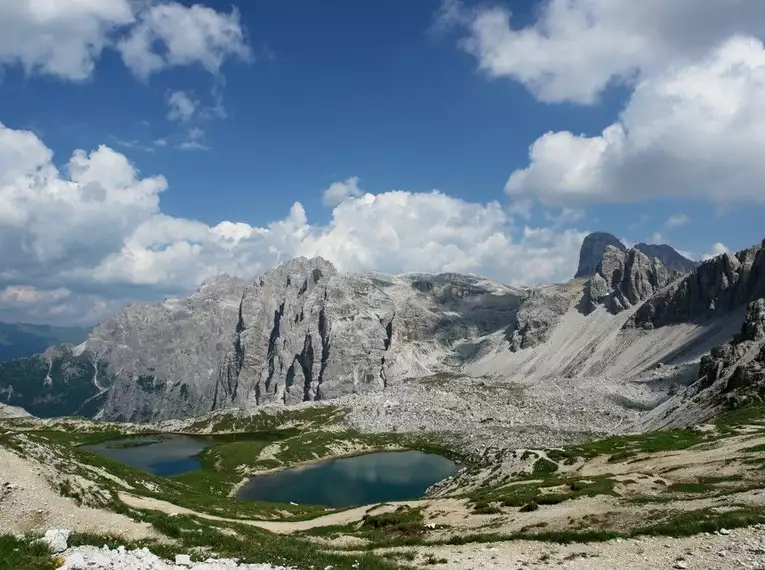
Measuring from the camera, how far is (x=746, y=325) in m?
168

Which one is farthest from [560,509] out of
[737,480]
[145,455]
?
[145,455]

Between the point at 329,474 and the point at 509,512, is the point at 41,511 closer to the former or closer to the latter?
the point at 509,512

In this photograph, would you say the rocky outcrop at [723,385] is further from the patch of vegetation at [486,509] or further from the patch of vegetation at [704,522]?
the patch of vegetation at [704,522]

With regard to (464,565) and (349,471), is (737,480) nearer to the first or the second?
(464,565)

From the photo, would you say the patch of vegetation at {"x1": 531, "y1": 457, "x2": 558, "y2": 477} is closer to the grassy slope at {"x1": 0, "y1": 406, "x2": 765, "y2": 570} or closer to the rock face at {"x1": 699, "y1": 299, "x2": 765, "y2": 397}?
the grassy slope at {"x1": 0, "y1": 406, "x2": 765, "y2": 570}

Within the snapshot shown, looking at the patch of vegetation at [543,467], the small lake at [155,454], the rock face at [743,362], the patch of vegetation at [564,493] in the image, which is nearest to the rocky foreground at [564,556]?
the patch of vegetation at [564,493]

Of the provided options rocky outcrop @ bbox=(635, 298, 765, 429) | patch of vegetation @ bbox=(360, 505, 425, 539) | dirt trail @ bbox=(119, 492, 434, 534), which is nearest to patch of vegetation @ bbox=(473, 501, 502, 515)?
patch of vegetation @ bbox=(360, 505, 425, 539)

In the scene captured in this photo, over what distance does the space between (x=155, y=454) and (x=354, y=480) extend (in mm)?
77702

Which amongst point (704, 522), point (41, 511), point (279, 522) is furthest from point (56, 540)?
point (279, 522)

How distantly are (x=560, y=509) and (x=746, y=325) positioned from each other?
164 metres

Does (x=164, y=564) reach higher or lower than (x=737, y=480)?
higher

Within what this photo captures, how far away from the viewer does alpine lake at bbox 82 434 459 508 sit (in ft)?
379

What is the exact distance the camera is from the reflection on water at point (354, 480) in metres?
115

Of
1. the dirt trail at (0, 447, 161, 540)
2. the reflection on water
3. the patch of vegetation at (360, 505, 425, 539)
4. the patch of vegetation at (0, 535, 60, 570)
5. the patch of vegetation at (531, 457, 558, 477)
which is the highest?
the patch of vegetation at (0, 535, 60, 570)
